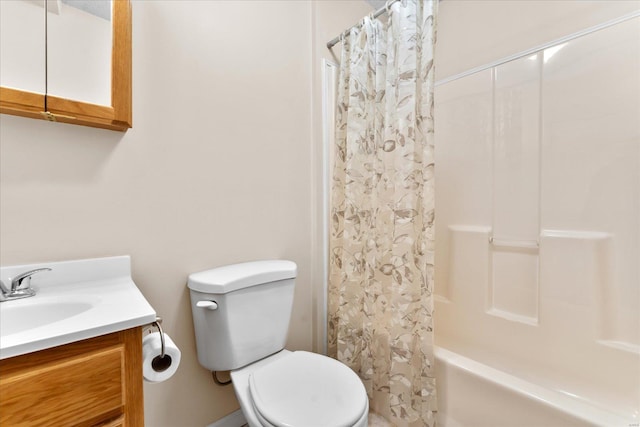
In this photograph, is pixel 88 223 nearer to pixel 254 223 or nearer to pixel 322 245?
pixel 254 223

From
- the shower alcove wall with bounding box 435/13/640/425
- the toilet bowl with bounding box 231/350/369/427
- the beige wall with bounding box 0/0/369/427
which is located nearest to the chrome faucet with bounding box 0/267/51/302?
the beige wall with bounding box 0/0/369/427

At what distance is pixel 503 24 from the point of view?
1566 millimetres

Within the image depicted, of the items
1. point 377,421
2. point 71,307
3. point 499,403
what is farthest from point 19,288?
point 499,403

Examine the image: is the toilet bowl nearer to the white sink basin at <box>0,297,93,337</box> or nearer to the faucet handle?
the white sink basin at <box>0,297,93,337</box>

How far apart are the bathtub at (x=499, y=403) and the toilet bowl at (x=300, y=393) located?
490 mm

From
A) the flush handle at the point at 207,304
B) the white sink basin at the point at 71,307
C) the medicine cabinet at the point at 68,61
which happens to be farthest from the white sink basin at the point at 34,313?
the medicine cabinet at the point at 68,61

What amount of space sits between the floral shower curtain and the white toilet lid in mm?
338

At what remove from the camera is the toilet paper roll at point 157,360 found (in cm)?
69

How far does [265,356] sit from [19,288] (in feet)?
2.78

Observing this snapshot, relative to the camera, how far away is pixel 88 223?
979 millimetres

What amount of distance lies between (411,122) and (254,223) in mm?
823

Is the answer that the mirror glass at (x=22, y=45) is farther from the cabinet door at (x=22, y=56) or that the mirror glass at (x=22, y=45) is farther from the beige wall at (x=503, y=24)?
the beige wall at (x=503, y=24)

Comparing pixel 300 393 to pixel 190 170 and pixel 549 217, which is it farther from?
pixel 549 217

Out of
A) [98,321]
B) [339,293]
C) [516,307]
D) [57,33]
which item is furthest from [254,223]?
[516,307]
